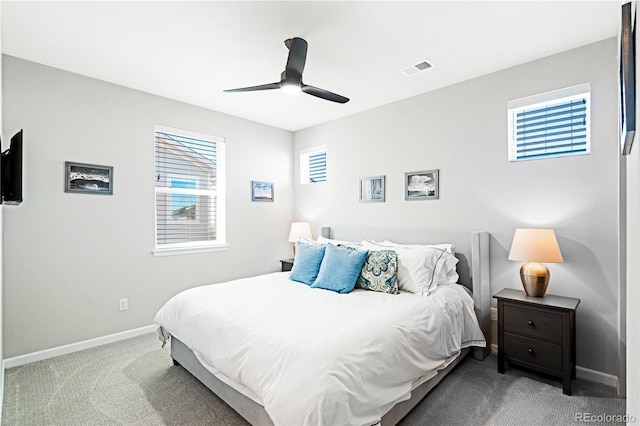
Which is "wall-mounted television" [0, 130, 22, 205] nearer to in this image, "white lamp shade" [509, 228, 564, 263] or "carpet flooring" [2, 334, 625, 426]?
"carpet flooring" [2, 334, 625, 426]

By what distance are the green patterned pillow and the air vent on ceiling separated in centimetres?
172

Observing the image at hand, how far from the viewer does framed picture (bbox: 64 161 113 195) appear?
10.2ft

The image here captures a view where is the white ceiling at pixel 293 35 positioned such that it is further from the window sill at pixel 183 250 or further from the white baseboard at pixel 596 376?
the white baseboard at pixel 596 376

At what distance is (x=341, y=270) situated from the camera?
9.61ft

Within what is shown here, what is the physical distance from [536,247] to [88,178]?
414cm

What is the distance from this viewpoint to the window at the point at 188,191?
3859 millimetres

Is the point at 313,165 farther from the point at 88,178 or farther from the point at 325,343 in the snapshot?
the point at 325,343

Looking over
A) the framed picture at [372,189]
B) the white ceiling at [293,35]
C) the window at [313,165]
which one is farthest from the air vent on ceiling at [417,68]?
the window at [313,165]

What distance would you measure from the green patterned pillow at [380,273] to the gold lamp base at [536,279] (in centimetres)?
106

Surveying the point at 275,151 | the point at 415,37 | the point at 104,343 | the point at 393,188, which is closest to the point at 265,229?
the point at 275,151

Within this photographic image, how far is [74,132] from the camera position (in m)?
3.14

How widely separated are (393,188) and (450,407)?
2.36 meters

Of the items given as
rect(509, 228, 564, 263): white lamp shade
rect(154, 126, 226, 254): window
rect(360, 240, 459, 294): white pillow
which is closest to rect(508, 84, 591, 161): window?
rect(509, 228, 564, 263): white lamp shade

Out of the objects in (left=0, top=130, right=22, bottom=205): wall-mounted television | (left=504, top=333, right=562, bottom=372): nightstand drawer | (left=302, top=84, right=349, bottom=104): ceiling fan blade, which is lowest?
(left=504, top=333, right=562, bottom=372): nightstand drawer
